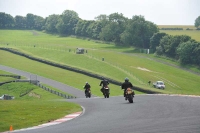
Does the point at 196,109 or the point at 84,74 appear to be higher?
the point at 196,109

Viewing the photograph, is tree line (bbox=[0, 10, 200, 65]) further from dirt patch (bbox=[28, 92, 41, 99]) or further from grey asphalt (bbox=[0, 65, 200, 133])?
grey asphalt (bbox=[0, 65, 200, 133])

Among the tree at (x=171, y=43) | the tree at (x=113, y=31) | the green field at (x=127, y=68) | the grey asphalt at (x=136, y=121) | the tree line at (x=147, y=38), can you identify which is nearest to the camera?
the grey asphalt at (x=136, y=121)

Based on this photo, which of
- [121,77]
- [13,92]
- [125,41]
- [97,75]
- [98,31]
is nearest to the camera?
[13,92]

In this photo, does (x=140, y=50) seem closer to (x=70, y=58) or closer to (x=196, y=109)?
(x=70, y=58)

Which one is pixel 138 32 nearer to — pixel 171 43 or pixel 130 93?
pixel 171 43

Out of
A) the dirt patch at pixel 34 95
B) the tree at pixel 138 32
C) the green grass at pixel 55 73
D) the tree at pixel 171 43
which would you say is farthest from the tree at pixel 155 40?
the dirt patch at pixel 34 95

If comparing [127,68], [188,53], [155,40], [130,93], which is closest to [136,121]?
[130,93]

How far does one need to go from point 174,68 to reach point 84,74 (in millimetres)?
37296

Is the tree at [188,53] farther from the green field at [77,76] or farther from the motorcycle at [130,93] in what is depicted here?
the motorcycle at [130,93]

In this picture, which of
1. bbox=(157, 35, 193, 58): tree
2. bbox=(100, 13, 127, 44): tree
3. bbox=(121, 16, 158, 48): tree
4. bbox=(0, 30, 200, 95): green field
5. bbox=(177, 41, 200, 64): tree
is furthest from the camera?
bbox=(100, 13, 127, 44): tree

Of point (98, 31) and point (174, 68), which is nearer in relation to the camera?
point (174, 68)

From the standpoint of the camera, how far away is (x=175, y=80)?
94.8 m

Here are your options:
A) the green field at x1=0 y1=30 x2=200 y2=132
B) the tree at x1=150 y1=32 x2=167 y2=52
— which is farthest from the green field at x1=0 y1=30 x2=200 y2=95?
the tree at x1=150 y1=32 x2=167 y2=52

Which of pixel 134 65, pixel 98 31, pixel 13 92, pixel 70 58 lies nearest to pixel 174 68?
pixel 134 65
